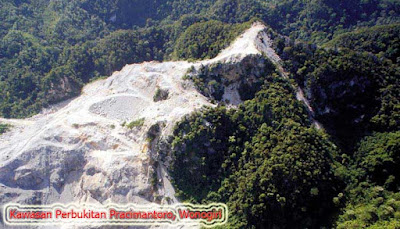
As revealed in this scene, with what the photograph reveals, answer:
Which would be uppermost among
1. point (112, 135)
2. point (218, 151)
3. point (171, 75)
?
point (171, 75)

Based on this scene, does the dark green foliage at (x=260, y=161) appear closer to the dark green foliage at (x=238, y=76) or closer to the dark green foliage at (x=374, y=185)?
the dark green foliage at (x=238, y=76)

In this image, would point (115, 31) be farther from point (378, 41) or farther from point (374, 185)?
point (374, 185)

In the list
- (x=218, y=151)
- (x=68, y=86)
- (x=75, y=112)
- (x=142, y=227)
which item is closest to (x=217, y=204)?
(x=218, y=151)

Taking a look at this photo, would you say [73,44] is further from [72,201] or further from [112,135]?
[72,201]

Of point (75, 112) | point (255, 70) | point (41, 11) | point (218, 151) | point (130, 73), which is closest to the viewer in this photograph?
point (218, 151)

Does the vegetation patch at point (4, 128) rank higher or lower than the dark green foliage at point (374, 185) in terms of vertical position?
higher

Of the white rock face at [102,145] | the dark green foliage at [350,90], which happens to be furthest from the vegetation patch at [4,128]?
the dark green foliage at [350,90]

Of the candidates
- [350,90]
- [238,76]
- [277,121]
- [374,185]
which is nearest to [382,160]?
[374,185]
